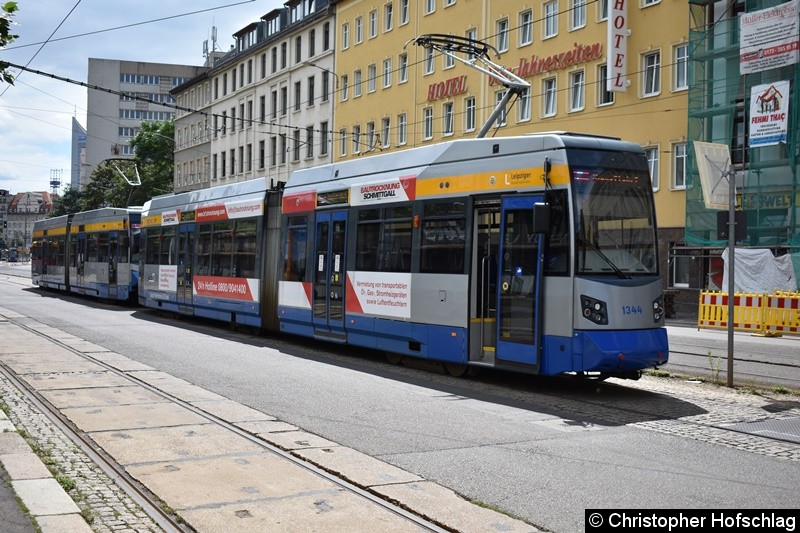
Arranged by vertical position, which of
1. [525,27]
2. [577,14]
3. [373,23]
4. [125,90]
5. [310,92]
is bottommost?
[577,14]

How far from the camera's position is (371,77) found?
5372 cm

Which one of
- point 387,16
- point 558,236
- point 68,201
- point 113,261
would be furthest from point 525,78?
point 68,201

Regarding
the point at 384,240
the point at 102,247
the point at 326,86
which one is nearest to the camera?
the point at 384,240

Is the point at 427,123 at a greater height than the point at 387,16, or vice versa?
the point at 387,16

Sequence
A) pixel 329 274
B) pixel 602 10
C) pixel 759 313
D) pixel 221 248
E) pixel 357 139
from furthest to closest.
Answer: pixel 357 139, pixel 602 10, pixel 759 313, pixel 221 248, pixel 329 274

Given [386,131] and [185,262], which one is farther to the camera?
[386,131]

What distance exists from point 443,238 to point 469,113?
31.9 meters

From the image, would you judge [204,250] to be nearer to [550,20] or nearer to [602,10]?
[602,10]

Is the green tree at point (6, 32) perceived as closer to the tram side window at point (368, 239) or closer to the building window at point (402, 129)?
the tram side window at point (368, 239)

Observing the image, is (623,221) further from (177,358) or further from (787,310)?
(787,310)

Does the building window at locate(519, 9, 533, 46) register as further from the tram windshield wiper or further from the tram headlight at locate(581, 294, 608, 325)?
the tram headlight at locate(581, 294, 608, 325)

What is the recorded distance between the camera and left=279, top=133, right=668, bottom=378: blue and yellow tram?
11.3m

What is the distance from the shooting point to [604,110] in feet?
121

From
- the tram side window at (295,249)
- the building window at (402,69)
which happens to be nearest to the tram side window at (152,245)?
the tram side window at (295,249)
